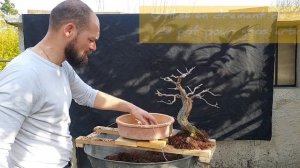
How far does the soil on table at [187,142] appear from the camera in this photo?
2.52 metres

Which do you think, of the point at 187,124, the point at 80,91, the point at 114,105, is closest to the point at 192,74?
the point at 187,124

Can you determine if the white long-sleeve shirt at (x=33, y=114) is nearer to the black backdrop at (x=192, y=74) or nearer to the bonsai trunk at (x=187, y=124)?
the bonsai trunk at (x=187, y=124)

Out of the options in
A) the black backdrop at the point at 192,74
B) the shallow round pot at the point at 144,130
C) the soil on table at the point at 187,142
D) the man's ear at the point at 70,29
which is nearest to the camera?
the man's ear at the point at 70,29

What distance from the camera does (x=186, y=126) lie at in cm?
276

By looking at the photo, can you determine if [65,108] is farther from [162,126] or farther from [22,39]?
[22,39]

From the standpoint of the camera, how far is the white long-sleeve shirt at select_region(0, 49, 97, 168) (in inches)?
51.8

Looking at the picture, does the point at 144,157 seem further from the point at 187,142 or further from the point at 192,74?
the point at 192,74

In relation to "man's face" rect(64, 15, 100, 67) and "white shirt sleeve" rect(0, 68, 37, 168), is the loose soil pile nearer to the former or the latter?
"man's face" rect(64, 15, 100, 67)

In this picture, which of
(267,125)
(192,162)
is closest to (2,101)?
(192,162)

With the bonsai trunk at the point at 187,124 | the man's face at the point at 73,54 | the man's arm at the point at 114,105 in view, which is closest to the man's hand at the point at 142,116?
the man's arm at the point at 114,105

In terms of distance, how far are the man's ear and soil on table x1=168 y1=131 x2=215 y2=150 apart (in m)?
1.28

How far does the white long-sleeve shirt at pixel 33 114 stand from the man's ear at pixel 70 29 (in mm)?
159

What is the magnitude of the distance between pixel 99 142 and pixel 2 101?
4.48ft

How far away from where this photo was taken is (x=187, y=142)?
2.55 m
